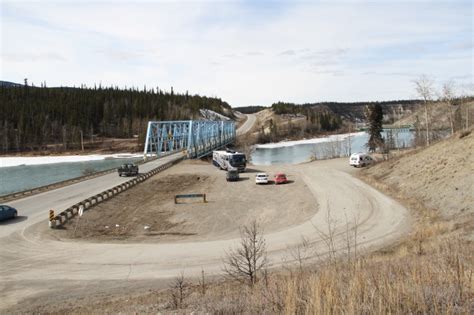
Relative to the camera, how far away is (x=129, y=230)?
2889cm

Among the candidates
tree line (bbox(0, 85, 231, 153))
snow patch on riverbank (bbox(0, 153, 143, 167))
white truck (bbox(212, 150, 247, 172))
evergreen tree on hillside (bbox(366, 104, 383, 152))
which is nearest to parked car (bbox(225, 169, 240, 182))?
white truck (bbox(212, 150, 247, 172))

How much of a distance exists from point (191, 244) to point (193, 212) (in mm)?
10318

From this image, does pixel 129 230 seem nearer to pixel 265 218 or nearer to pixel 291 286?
pixel 265 218

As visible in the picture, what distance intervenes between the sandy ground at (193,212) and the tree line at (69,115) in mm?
106156

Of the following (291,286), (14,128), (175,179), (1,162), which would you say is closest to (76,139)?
(14,128)

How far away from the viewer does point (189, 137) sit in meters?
83.6

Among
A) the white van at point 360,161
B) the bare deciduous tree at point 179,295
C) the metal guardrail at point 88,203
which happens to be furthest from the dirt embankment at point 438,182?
the metal guardrail at point 88,203

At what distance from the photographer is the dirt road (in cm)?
1773

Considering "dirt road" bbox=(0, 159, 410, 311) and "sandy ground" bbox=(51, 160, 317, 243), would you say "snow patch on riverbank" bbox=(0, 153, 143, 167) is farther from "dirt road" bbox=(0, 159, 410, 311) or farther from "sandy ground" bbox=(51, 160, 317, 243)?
"dirt road" bbox=(0, 159, 410, 311)

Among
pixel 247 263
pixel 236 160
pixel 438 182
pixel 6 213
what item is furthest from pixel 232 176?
pixel 247 263

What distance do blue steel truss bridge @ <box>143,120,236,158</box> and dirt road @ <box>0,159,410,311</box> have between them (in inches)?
1764

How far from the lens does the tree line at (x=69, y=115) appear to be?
148 m

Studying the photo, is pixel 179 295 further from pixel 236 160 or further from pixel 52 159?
pixel 52 159

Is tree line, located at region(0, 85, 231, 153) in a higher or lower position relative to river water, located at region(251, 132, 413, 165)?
higher
